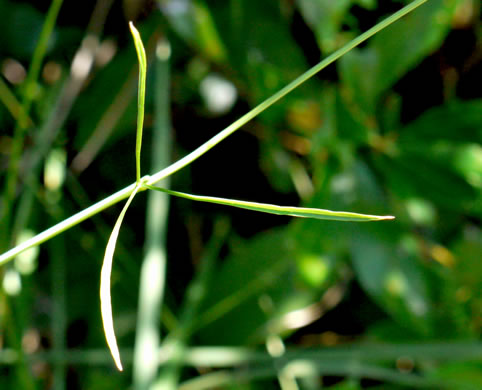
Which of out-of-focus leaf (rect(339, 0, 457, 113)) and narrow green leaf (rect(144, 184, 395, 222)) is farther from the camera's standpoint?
out-of-focus leaf (rect(339, 0, 457, 113))

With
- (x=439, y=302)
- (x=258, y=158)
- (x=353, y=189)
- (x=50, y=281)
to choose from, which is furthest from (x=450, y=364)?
(x=50, y=281)

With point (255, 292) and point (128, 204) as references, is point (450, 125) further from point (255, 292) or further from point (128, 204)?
point (128, 204)

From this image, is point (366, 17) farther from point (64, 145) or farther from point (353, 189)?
point (64, 145)

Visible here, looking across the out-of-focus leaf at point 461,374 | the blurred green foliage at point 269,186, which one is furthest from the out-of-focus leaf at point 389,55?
the out-of-focus leaf at point 461,374

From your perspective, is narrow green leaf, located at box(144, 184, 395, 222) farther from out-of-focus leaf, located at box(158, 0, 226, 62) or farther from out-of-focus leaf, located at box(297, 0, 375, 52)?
out-of-focus leaf, located at box(158, 0, 226, 62)

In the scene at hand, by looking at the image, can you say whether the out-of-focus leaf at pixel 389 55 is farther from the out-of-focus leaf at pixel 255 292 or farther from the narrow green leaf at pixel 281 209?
the narrow green leaf at pixel 281 209

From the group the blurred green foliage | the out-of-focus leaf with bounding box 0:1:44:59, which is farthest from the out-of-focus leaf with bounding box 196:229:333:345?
the out-of-focus leaf with bounding box 0:1:44:59

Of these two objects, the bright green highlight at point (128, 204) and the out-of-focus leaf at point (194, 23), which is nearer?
the bright green highlight at point (128, 204)

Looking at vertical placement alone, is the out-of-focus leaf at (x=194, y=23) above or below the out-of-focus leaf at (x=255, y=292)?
above
